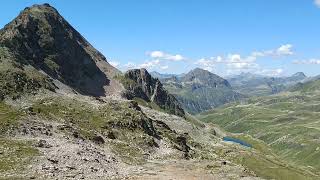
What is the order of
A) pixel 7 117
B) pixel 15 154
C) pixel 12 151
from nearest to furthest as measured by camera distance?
pixel 15 154 → pixel 12 151 → pixel 7 117

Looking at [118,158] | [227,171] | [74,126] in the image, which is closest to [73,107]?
[74,126]

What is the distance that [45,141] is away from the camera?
110 m

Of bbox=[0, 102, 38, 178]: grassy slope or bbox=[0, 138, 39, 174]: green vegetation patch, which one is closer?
bbox=[0, 138, 39, 174]: green vegetation patch

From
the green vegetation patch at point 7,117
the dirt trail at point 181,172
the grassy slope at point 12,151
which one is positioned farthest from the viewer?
the green vegetation patch at point 7,117

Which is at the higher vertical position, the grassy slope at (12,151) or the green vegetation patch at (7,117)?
the green vegetation patch at (7,117)

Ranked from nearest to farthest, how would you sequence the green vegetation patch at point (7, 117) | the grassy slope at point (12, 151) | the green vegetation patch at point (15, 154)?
the green vegetation patch at point (15, 154) < the grassy slope at point (12, 151) < the green vegetation patch at point (7, 117)

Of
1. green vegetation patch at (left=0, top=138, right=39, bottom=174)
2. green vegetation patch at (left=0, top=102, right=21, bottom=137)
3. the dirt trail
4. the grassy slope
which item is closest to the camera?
green vegetation patch at (left=0, top=138, right=39, bottom=174)

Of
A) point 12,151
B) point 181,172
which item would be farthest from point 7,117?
point 181,172

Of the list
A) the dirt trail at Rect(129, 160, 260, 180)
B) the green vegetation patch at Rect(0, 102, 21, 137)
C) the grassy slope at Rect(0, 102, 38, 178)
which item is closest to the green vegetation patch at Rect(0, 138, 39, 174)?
the grassy slope at Rect(0, 102, 38, 178)

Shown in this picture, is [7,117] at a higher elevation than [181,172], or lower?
higher

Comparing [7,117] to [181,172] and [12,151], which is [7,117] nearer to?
[12,151]

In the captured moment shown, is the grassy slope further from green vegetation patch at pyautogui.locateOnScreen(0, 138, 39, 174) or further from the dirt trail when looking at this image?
the dirt trail

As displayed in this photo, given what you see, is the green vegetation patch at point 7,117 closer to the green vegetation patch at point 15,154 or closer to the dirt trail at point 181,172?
the green vegetation patch at point 15,154

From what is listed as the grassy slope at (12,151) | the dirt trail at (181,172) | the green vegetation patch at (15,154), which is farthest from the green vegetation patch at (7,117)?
the dirt trail at (181,172)
